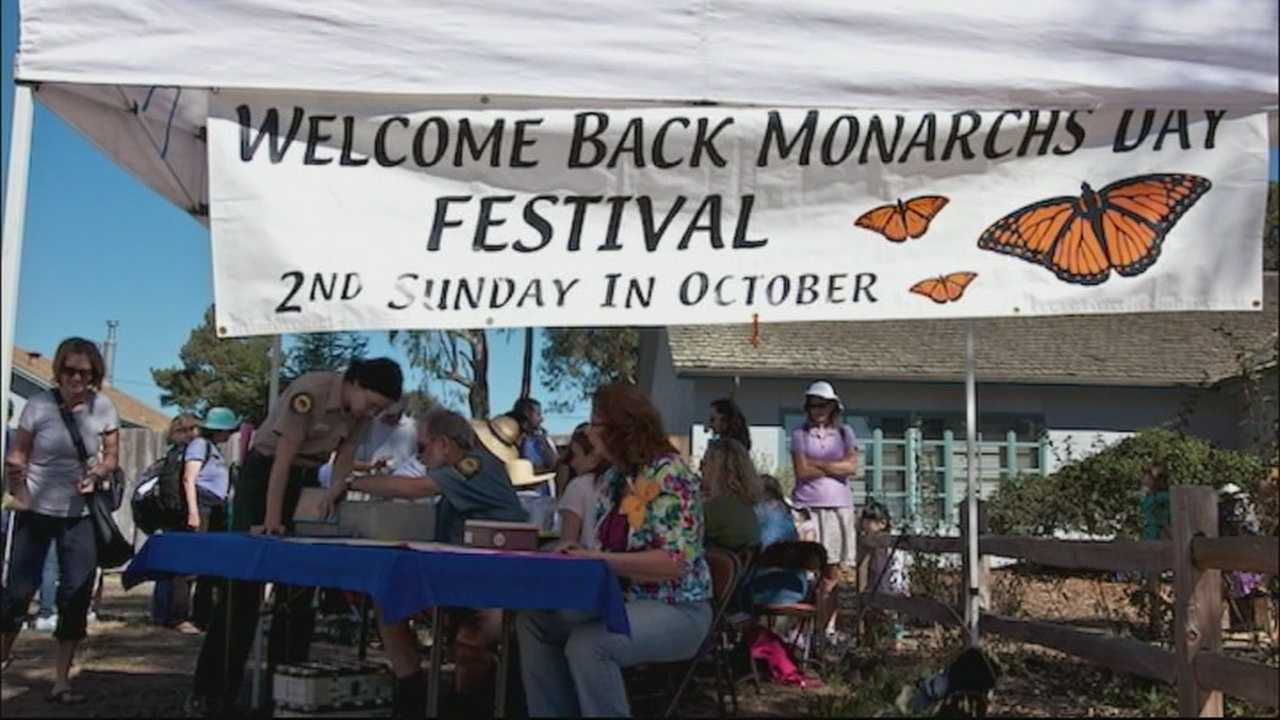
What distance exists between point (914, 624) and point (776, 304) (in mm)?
4913

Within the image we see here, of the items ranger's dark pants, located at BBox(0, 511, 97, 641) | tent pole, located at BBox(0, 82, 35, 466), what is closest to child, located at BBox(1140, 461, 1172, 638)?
ranger's dark pants, located at BBox(0, 511, 97, 641)

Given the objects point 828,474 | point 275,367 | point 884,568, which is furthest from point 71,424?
point 884,568

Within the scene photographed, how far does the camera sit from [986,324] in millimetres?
19562

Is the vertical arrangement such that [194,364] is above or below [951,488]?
above

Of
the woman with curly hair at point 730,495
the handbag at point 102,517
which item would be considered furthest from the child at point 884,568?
the handbag at point 102,517

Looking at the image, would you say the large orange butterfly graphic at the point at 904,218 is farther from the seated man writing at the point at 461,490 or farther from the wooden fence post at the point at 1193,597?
the seated man writing at the point at 461,490

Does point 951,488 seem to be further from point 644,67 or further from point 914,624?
point 644,67

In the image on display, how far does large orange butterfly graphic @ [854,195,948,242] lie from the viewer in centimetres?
503

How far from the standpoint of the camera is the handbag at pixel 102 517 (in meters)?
5.90

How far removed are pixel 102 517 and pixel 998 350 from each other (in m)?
14.0

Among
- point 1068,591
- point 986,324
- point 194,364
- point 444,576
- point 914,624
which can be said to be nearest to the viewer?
point 444,576

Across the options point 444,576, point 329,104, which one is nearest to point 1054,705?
point 444,576

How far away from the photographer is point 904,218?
5043 mm

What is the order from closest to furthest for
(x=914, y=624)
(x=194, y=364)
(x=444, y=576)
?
(x=444, y=576)
(x=914, y=624)
(x=194, y=364)
